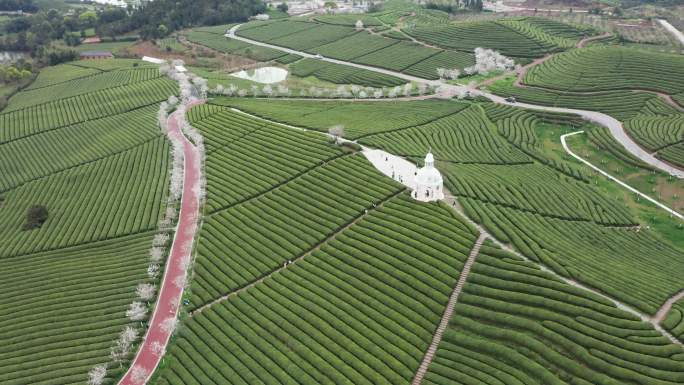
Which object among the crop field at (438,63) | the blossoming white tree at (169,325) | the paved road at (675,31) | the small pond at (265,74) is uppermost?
the paved road at (675,31)

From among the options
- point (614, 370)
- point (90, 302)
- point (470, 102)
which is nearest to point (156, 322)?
point (90, 302)

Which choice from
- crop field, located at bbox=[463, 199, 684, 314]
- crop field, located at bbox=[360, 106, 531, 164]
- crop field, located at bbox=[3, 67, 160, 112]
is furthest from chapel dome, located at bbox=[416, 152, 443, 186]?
crop field, located at bbox=[3, 67, 160, 112]

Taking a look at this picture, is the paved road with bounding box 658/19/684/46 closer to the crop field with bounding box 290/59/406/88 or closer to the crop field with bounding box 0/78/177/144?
the crop field with bounding box 290/59/406/88

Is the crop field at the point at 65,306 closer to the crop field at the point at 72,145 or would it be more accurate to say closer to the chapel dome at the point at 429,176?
the crop field at the point at 72,145

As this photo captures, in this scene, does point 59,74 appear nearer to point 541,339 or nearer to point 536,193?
point 536,193

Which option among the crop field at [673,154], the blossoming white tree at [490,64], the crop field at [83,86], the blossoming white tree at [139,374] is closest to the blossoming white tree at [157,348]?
the blossoming white tree at [139,374]

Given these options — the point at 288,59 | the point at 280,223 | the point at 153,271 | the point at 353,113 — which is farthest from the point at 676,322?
the point at 288,59

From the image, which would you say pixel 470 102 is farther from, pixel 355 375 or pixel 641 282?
pixel 355 375
